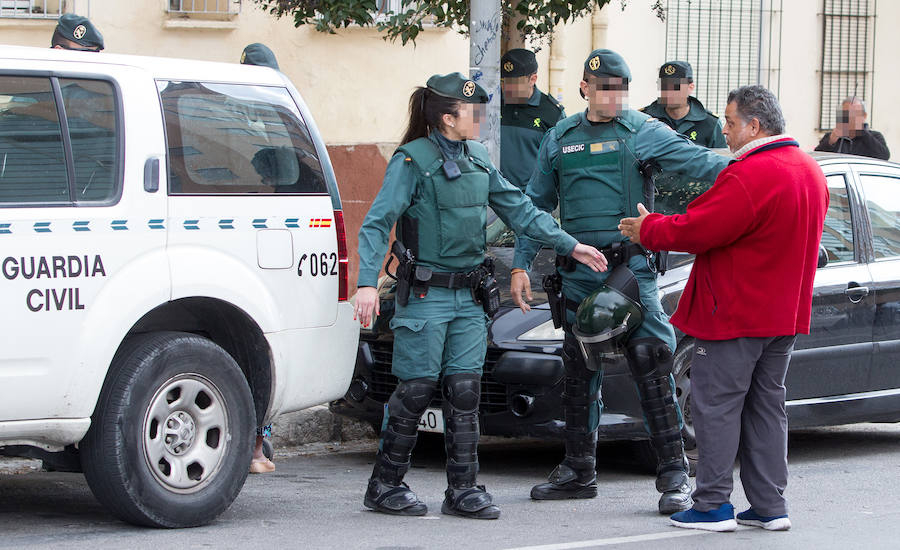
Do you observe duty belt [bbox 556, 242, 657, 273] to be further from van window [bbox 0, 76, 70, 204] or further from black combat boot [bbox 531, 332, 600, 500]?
van window [bbox 0, 76, 70, 204]

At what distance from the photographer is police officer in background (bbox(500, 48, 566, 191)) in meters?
8.66

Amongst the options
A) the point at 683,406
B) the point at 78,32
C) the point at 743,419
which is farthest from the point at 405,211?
the point at 78,32

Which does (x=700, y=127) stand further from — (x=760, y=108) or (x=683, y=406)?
(x=760, y=108)

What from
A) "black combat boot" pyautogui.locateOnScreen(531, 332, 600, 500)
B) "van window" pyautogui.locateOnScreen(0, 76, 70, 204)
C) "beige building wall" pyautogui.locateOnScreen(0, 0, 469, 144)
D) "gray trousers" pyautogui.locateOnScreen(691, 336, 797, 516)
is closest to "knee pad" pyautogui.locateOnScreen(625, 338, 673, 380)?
"black combat boot" pyautogui.locateOnScreen(531, 332, 600, 500)

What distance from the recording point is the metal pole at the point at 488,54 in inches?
322

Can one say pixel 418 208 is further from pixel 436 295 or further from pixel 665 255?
pixel 665 255

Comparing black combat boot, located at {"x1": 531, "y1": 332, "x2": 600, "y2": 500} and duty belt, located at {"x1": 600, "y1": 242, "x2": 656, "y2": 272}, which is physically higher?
duty belt, located at {"x1": 600, "y1": 242, "x2": 656, "y2": 272}

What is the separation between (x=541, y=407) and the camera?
631 cm

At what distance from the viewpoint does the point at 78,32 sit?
24.2 ft

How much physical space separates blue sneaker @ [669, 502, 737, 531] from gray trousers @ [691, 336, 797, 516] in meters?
0.02

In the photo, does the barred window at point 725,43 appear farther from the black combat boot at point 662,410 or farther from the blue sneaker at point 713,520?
the blue sneaker at point 713,520

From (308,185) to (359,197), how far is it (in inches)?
263

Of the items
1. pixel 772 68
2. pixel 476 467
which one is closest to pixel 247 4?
pixel 772 68

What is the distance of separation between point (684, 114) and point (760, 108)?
3297 millimetres
